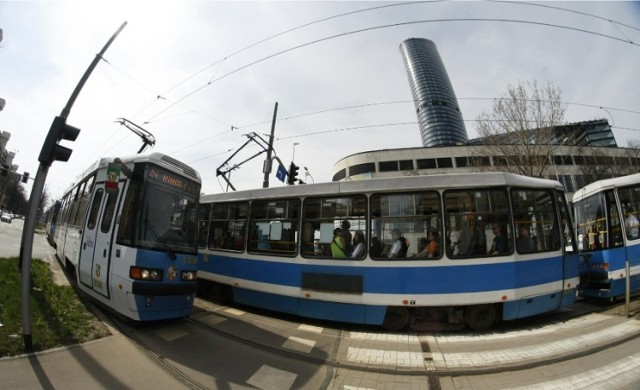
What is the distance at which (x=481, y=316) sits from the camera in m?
6.22

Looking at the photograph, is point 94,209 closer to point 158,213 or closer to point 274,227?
point 158,213

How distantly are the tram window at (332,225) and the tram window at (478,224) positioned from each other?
1676mm

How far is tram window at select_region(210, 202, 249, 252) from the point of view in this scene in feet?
26.6

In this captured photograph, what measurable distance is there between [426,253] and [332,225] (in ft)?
6.40

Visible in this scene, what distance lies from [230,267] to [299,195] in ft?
9.09

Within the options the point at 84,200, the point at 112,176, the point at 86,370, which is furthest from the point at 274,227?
the point at 84,200

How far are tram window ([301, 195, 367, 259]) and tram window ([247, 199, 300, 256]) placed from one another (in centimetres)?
28

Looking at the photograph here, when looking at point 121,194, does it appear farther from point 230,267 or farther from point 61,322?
point 230,267

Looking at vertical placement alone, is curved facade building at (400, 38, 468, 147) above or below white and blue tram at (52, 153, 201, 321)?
above

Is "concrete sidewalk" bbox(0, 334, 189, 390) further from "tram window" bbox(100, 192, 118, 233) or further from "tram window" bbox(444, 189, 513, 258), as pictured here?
"tram window" bbox(444, 189, 513, 258)

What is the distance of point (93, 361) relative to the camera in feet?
13.7

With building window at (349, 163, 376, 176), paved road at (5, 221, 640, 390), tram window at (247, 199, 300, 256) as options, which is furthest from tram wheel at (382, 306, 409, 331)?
building window at (349, 163, 376, 176)

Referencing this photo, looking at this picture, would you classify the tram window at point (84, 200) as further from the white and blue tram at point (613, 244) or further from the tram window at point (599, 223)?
the tram window at point (599, 223)

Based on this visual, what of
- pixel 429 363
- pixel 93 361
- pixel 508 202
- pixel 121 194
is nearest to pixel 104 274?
pixel 121 194
